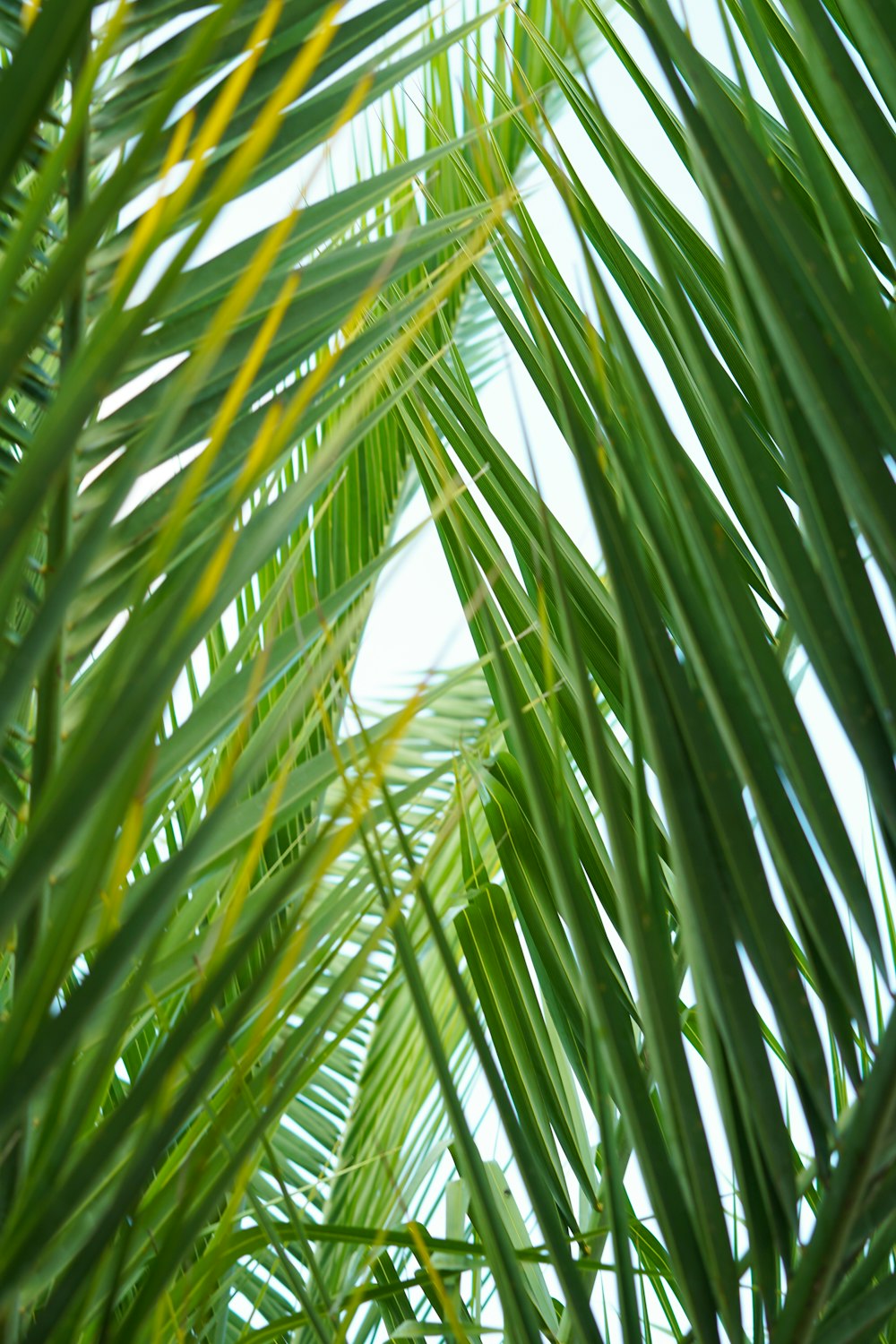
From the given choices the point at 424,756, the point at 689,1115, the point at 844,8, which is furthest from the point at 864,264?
the point at 424,756

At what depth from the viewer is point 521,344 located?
1.22ft

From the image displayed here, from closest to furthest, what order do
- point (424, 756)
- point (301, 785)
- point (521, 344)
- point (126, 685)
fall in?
point (126, 685)
point (301, 785)
point (521, 344)
point (424, 756)

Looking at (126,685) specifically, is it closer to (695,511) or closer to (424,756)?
(695,511)

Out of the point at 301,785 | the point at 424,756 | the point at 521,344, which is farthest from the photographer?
the point at 424,756

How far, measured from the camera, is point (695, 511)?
0.23 metres

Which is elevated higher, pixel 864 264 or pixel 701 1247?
pixel 864 264

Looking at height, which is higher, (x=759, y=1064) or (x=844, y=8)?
(x=844, y=8)

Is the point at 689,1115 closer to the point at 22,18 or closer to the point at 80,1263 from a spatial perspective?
the point at 80,1263

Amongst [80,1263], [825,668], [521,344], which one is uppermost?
[521,344]

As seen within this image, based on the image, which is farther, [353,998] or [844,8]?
[353,998]

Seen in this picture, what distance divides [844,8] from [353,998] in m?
1.10

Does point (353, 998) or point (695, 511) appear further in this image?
point (353, 998)

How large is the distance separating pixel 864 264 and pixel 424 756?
96 centimetres

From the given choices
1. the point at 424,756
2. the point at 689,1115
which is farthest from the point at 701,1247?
the point at 424,756
